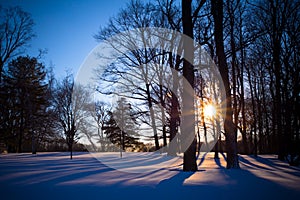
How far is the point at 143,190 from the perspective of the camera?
415cm

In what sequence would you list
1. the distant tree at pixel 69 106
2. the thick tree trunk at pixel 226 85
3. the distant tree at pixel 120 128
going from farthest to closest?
the distant tree at pixel 120 128
the distant tree at pixel 69 106
the thick tree trunk at pixel 226 85

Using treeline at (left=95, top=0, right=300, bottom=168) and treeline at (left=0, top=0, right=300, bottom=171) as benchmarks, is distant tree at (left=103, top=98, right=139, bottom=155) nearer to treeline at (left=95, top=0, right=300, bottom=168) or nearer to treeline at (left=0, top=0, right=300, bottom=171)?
treeline at (left=0, top=0, right=300, bottom=171)

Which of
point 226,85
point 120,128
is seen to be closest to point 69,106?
point 226,85

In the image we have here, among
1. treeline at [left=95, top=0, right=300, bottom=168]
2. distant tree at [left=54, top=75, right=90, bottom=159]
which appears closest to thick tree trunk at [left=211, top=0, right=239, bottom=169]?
treeline at [left=95, top=0, right=300, bottom=168]

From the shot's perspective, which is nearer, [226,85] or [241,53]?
[226,85]

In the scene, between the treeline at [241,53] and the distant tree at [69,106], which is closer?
the treeline at [241,53]

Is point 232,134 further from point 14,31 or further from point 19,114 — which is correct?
point 19,114

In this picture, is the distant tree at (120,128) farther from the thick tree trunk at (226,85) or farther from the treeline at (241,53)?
the thick tree trunk at (226,85)

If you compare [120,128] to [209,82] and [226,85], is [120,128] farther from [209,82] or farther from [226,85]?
[226,85]

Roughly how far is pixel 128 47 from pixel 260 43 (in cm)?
1025

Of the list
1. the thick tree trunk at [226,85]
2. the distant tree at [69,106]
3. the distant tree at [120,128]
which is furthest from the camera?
the distant tree at [120,128]

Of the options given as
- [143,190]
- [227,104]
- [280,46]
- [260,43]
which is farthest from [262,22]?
[143,190]

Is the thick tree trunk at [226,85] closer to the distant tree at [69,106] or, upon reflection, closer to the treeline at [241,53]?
the treeline at [241,53]

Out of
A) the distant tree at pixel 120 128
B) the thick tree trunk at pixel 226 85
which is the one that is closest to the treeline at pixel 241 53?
the thick tree trunk at pixel 226 85
